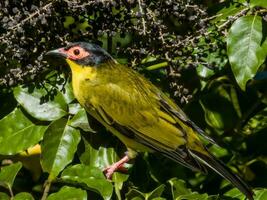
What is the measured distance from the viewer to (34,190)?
13.9 ft

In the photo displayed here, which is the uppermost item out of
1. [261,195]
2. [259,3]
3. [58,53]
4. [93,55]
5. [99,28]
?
[259,3]

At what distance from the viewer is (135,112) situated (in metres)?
3.86

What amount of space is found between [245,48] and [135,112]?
734 millimetres

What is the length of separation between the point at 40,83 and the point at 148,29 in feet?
2.03

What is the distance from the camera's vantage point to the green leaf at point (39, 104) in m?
3.50

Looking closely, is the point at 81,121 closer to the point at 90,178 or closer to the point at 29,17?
the point at 90,178

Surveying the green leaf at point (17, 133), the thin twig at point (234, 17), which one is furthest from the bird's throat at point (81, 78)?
the thin twig at point (234, 17)

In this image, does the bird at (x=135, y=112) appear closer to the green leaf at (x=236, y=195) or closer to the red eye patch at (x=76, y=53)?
the red eye patch at (x=76, y=53)

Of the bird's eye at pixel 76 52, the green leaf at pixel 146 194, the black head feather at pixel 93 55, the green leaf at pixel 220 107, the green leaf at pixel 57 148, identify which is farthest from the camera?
the green leaf at pixel 220 107

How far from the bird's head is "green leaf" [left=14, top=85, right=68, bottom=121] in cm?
20

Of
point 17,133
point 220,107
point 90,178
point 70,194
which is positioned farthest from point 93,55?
point 70,194

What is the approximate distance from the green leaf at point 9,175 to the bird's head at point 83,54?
1.80 ft

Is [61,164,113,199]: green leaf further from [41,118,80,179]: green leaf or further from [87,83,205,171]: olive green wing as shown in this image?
[87,83,205,171]: olive green wing

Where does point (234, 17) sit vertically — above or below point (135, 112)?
above
